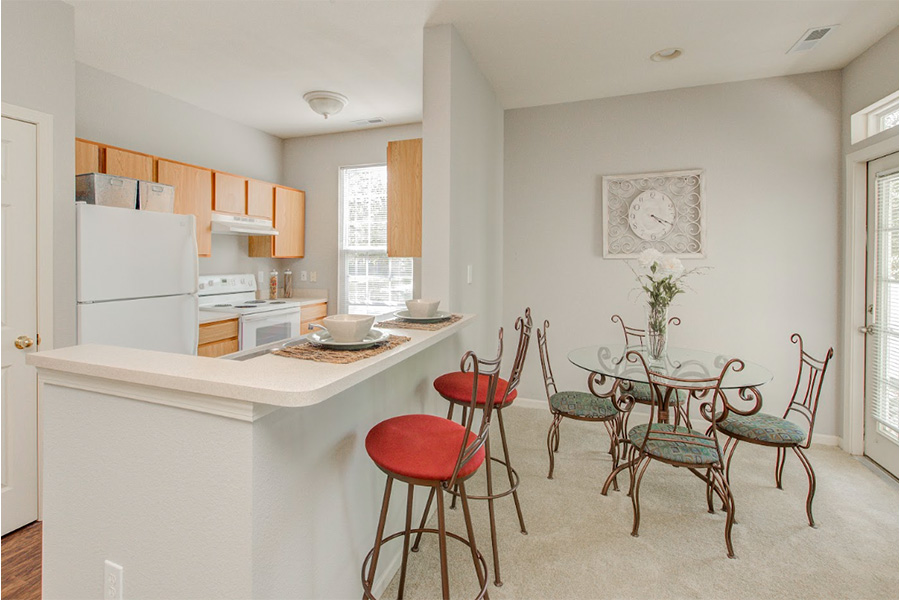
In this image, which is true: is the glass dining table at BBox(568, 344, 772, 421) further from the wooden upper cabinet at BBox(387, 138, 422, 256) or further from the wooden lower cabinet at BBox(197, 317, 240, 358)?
the wooden lower cabinet at BBox(197, 317, 240, 358)

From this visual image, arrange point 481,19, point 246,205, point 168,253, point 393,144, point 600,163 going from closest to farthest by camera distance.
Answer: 1. point 481,19
2. point 168,253
3. point 393,144
4. point 600,163
5. point 246,205

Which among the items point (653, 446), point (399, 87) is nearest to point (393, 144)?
point (399, 87)

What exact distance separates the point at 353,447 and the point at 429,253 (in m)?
1.31

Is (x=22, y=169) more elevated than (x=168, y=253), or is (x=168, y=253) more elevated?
(x=22, y=169)

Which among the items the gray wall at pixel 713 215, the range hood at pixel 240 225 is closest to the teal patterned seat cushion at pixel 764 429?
the gray wall at pixel 713 215

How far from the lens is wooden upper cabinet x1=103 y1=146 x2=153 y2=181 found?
117 inches

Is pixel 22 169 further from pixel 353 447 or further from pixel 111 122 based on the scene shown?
pixel 353 447

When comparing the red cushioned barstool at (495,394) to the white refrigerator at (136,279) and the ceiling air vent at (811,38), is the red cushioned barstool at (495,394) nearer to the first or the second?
the white refrigerator at (136,279)

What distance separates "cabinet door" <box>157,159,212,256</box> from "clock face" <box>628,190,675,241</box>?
351 cm

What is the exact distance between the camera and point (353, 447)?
1.53 meters

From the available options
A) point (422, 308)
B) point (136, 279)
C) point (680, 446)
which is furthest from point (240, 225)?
point (680, 446)

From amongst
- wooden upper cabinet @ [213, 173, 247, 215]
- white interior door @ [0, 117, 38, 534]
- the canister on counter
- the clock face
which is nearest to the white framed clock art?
the clock face

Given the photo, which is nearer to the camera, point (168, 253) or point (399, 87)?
point (168, 253)

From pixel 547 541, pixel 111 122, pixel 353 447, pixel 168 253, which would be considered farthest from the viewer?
pixel 111 122
